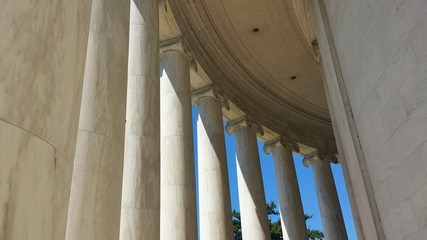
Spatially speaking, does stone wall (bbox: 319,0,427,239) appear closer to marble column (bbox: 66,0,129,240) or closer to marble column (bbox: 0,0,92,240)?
marble column (bbox: 66,0,129,240)

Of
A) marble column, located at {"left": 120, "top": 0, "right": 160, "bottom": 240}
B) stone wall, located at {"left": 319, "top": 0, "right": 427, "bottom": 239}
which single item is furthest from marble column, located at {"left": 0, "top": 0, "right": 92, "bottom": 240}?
marble column, located at {"left": 120, "top": 0, "right": 160, "bottom": 240}

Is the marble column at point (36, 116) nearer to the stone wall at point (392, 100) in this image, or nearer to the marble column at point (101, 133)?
the marble column at point (101, 133)

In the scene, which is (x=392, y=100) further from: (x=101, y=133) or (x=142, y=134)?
(x=142, y=134)

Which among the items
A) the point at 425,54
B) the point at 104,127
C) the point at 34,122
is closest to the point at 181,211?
the point at 104,127

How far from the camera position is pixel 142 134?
484ft

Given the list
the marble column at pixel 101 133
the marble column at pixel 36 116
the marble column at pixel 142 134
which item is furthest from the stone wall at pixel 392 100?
the marble column at pixel 36 116

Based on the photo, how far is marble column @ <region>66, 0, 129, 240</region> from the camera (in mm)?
94438

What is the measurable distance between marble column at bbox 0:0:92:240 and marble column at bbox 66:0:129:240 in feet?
153

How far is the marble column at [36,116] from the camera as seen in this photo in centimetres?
4016

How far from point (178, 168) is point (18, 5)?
150 m

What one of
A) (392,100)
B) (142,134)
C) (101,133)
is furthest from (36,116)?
(142,134)

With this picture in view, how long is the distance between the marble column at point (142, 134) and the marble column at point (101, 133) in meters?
28.3

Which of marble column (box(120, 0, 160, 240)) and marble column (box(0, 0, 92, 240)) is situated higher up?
marble column (box(120, 0, 160, 240))

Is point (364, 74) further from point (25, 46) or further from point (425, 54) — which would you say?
point (25, 46)
